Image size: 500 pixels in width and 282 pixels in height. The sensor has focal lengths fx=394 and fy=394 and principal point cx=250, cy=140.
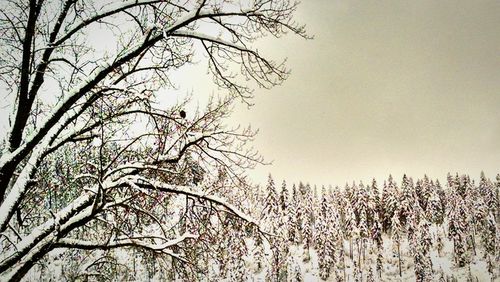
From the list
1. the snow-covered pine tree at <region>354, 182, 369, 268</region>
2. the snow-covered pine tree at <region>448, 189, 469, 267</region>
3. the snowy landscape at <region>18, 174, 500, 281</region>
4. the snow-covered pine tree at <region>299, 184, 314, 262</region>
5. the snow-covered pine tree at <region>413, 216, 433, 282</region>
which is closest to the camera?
the snow-covered pine tree at <region>413, 216, 433, 282</region>

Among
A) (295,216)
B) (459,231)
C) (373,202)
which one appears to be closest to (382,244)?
(373,202)

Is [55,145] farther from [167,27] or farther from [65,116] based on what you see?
[167,27]

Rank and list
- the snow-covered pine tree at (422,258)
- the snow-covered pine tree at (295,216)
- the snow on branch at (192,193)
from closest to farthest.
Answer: the snow on branch at (192,193) → the snow-covered pine tree at (422,258) → the snow-covered pine tree at (295,216)

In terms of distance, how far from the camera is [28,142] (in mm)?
5500

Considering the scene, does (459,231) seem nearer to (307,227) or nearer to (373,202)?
(373,202)

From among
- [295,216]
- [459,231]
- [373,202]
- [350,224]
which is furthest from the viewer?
[373,202]

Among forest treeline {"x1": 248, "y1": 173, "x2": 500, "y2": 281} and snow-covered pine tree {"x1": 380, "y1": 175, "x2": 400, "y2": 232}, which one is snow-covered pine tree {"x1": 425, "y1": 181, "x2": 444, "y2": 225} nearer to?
forest treeline {"x1": 248, "y1": 173, "x2": 500, "y2": 281}

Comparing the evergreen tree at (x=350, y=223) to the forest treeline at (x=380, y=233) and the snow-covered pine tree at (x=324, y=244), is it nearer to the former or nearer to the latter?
the forest treeline at (x=380, y=233)

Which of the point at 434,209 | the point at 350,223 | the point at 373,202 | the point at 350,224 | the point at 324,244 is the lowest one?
the point at 324,244

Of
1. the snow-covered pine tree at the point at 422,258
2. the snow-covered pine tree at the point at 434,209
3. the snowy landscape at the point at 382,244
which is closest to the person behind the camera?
the snow-covered pine tree at the point at 422,258

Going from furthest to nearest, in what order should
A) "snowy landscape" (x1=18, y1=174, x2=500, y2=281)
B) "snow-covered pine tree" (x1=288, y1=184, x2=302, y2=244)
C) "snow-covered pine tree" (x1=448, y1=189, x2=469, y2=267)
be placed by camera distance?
"snow-covered pine tree" (x1=288, y1=184, x2=302, y2=244), "snow-covered pine tree" (x1=448, y1=189, x2=469, y2=267), "snowy landscape" (x1=18, y1=174, x2=500, y2=281)

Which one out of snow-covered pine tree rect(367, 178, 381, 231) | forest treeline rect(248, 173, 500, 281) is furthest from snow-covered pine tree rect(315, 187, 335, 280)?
snow-covered pine tree rect(367, 178, 381, 231)

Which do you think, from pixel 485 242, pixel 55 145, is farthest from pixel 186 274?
pixel 485 242

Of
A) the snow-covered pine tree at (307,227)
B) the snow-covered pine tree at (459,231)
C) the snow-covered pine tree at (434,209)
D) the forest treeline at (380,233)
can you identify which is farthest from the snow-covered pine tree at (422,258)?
the snow-covered pine tree at (434,209)
